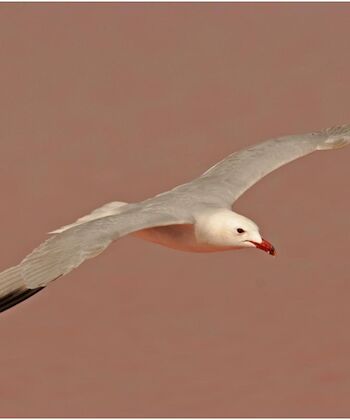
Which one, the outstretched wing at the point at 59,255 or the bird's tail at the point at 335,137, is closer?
the outstretched wing at the point at 59,255

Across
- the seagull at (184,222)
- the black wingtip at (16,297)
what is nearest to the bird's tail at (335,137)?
the seagull at (184,222)

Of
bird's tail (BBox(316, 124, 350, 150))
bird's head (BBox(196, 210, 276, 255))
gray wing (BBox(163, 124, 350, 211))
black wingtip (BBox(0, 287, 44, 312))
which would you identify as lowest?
black wingtip (BBox(0, 287, 44, 312))

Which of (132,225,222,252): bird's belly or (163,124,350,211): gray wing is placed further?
(163,124,350,211): gray wing

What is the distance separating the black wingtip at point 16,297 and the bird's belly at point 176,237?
110cm

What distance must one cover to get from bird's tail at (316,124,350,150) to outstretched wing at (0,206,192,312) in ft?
6.46

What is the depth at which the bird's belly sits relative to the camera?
22.3 feet

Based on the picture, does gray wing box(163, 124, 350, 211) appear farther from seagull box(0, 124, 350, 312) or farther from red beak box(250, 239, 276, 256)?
red beak box(250, 239, 276, 256)

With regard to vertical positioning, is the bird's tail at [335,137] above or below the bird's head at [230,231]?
above

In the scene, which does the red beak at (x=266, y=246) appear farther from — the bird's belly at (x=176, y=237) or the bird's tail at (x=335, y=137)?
the bird's tail at (x=335, y=137)

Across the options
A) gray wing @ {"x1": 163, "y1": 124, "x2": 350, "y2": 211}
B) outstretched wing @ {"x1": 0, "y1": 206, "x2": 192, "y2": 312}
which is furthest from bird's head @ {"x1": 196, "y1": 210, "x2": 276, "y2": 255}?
outstretched wing @ {"x1": 0, "y1": 206, "x2": 192, "y2": 312}

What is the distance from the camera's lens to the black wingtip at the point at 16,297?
589cm

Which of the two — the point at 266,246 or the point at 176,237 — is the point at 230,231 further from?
the point at 176,237

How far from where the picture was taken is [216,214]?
676 centimetres

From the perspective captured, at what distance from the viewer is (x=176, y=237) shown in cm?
683
